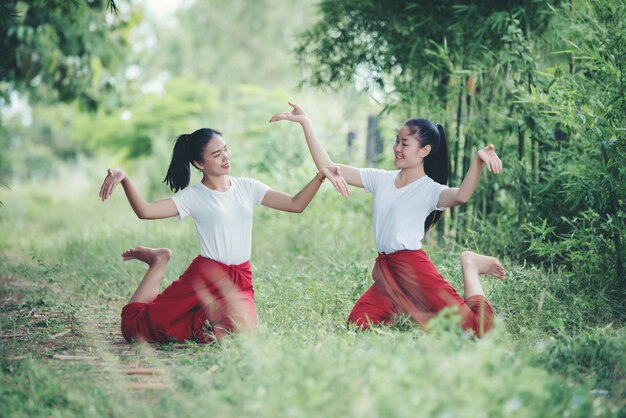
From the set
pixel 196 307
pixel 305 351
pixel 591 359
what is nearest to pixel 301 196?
pixel 196 307

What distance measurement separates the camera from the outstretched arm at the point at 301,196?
4.29 meters

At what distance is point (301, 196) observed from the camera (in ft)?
14.4

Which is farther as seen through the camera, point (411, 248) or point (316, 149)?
point (316, 149)

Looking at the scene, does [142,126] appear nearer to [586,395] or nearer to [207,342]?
[207,342]

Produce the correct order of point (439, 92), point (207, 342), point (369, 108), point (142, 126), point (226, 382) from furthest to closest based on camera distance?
point (142, 126)
point (369, 108)
point (439, 92)
point (207, 342)
point (226, 382)

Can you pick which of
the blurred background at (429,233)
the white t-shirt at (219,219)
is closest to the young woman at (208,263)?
the white t-shirt at (219,219)

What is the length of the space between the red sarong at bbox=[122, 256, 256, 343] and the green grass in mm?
112

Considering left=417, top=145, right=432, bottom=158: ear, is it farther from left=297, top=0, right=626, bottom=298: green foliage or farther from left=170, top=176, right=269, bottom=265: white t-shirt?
left=170, top=176, right=269, bottom=265: white t-shirt

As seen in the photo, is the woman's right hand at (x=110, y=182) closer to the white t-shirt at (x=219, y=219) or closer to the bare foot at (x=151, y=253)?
the white t-shirt at (x=219, y=219)

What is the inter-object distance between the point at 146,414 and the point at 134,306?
161 cm

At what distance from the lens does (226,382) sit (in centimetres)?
315

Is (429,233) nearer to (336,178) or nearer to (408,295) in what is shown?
(408,295)

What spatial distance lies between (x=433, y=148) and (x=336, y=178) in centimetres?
62

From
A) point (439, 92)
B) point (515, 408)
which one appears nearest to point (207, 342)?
point (515, 408)
